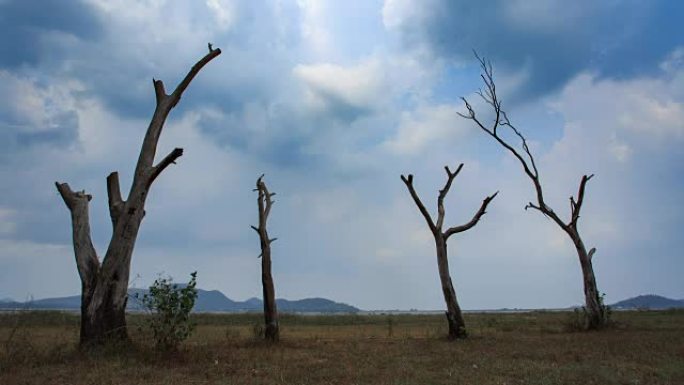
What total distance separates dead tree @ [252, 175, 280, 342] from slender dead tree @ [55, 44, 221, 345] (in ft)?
20.1

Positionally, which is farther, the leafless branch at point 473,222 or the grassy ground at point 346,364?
the leafless branch at point 473,222

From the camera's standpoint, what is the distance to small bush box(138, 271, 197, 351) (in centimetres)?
1298

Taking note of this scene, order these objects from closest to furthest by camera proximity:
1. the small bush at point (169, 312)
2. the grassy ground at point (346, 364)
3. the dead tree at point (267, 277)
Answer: the grassy ground at point (346, 364), the small bush at point (169, 312), the dead tree at point (267, 277)

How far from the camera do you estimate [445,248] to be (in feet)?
70.5

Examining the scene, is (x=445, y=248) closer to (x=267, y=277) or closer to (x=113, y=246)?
(x=267, y=277)

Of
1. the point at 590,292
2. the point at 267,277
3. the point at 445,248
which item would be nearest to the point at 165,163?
the point at 267,277

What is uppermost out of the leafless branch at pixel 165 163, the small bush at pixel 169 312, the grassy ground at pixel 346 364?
the leafless branch at pixel 165 163

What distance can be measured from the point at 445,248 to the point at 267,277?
690 cm

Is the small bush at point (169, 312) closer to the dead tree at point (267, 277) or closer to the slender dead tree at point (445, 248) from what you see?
the dead tree at point (267, 277)

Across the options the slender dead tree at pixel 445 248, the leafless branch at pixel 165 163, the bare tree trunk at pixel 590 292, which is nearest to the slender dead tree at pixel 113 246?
the leafless branch at pixel 165 163

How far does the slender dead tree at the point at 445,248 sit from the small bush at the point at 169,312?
10650mm

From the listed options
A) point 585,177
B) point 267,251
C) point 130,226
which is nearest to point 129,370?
point 130,226

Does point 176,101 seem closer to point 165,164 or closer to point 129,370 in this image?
point 165,164

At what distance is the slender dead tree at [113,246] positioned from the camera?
43.5 feet
